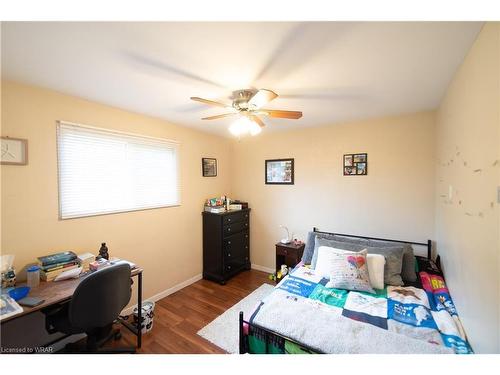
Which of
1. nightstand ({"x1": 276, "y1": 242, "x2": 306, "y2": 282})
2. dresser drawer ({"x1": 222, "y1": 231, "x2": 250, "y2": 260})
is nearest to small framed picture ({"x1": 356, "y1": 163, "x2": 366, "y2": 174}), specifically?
nightstand ({"x1": 276, "y1": 242, "x2": 306, "y2": 282})

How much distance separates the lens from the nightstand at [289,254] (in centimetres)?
290

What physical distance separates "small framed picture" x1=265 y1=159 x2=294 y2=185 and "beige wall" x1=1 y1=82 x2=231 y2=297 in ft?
3.52

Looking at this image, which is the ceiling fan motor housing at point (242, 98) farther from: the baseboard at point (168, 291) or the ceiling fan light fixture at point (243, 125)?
the baseboard at point (168, 291)

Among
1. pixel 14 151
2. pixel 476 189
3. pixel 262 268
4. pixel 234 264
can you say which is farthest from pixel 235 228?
pixel 476 189

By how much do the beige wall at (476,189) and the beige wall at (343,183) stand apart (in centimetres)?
73

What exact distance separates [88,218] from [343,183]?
3.03 metres

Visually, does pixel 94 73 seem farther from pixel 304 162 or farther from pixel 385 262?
pixel 385 262

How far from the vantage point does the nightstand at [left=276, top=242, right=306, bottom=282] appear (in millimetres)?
2900

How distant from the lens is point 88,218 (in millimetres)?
2027

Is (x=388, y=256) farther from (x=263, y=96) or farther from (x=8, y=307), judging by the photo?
(x=8, y=307)

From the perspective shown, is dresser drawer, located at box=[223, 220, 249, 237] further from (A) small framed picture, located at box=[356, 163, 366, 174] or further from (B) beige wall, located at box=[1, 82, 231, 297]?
(A) small framed picture, located at box=[356, 163, 366, 174]

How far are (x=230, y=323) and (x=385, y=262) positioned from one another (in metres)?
1.71

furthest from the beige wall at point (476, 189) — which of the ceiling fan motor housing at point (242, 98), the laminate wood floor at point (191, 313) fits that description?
the laminate wood floor at point (191, 313)
